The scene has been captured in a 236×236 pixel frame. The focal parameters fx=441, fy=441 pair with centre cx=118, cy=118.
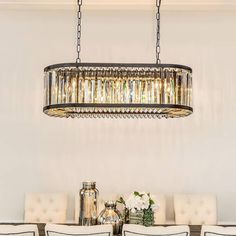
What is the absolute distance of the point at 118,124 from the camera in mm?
5328

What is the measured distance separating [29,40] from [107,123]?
140 centimetres

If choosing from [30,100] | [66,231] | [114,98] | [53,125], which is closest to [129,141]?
[53,125]

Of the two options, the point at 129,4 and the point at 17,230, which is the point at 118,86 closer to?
the point at 17,230

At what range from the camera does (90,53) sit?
539 centimetres

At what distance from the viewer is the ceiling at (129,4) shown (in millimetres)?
5102

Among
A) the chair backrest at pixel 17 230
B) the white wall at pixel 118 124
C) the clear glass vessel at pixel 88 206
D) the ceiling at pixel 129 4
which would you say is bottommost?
the chair backrest at pixel 17 230

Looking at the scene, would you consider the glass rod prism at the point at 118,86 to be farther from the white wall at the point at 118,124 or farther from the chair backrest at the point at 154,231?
the white wall at the point at 118,124

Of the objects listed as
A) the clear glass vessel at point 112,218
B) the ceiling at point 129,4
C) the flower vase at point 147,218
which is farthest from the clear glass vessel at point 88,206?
the ceiling at point 129,4

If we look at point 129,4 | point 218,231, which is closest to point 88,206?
point 218,231

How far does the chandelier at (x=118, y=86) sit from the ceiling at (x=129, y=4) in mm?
1706

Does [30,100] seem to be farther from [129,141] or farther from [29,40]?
[129,141]

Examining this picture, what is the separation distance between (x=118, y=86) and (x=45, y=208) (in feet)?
5.62

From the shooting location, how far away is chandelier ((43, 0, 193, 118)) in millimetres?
3623

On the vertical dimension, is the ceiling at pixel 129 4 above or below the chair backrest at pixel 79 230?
above
